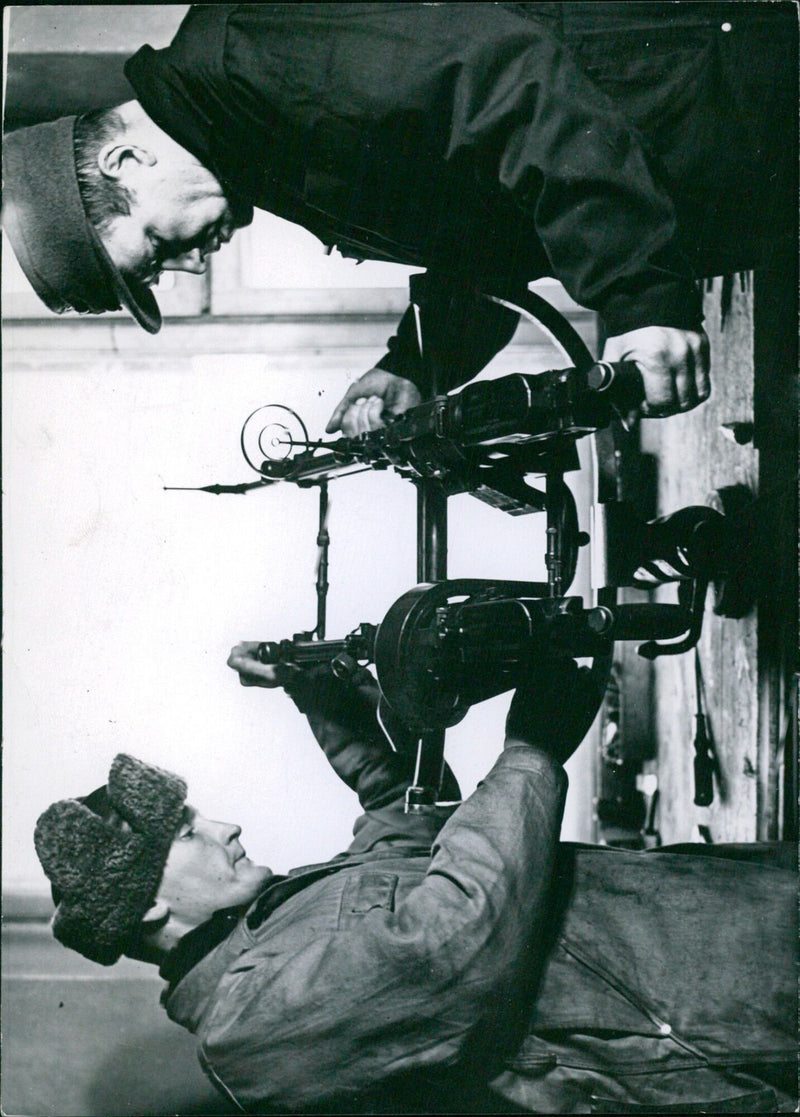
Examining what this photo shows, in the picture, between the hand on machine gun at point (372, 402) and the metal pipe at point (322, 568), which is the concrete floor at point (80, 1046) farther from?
the hand on machine gun at point (372, 402)

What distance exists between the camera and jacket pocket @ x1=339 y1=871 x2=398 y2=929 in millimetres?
856

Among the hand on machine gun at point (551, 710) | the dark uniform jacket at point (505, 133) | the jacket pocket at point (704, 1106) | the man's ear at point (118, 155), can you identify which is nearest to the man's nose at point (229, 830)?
the hand on machine gun at point (551, 710)

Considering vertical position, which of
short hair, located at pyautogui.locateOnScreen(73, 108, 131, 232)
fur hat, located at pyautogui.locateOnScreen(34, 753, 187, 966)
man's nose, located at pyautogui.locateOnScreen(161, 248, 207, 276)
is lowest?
fur hat, located at pyautogui.locateOnScreen(34, 753, 187, 966)

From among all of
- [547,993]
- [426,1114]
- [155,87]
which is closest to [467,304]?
[155,87]

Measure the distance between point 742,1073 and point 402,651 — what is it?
0.51 meters

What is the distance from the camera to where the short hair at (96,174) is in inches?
38.1

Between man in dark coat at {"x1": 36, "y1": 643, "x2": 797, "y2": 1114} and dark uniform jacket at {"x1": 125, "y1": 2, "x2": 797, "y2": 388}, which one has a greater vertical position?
dark uniform jacket at {"x1": 125, "y1": 2, "x2": 797, "y2": 388}

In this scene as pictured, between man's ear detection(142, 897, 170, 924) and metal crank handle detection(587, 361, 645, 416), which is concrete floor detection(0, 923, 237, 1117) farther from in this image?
metal crank handle detection(587, 361, 645, 416)

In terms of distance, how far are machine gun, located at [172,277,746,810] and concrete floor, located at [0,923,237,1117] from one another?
40 centimetres

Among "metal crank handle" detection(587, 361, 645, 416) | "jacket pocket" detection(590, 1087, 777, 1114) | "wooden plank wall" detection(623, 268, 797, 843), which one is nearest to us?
"metal crank handle" detection(587, 361, 645, 416)

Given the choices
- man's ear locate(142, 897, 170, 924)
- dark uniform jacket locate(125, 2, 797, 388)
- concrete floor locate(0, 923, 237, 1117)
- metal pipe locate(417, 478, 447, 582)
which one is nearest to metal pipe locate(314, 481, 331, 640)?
metal pipe locate(417, 478, 447, 582)

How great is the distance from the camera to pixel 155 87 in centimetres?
95

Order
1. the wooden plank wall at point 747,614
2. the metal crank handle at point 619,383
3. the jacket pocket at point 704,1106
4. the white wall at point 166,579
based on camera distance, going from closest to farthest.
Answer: the metal crank handle at point 619,383 → the jacket pocket at point 704,1106 → the white wall at point 166,579 → the wooden plank wall at point 747,614

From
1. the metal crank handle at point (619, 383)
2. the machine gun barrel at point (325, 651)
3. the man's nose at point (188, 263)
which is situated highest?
the man's nose at point (188, 263)
